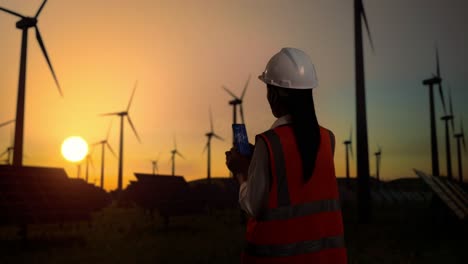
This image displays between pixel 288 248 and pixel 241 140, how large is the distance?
738 millimetres

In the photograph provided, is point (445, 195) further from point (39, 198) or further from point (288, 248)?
point (288, 248)

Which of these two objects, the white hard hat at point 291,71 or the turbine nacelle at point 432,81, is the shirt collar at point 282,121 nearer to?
the white hard hat at point 291,71

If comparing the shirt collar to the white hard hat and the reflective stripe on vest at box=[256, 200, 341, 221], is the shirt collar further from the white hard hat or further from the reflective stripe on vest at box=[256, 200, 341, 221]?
the reflective stripe on vest at box=[256, 200, 341, 221]

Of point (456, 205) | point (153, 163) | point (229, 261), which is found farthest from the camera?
point (153, 163)

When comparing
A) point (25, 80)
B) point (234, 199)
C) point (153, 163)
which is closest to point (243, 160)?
point (25, 80)

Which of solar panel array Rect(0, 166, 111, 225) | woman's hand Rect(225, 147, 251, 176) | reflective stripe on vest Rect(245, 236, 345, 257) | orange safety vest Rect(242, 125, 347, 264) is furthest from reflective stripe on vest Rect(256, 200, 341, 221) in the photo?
solar panel array Rect(0, 166, 111, 225)

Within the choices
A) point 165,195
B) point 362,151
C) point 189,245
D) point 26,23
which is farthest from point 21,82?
point 362,151

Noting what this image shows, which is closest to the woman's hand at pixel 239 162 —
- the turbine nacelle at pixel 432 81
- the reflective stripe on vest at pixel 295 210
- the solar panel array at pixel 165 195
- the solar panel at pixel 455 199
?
the reflective stripe on vest at pixel 295 210

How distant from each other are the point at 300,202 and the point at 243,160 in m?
0.45

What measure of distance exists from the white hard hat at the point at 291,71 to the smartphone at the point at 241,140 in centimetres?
37

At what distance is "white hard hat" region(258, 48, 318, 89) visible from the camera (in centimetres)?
292

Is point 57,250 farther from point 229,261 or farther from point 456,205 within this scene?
point 456,205

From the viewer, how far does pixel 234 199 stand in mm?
38031

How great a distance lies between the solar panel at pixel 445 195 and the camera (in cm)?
1542
